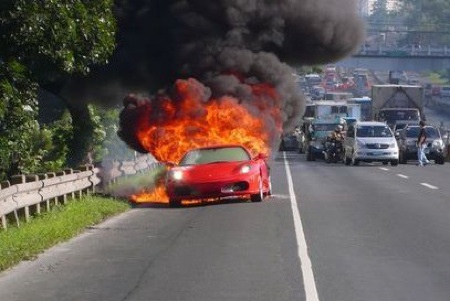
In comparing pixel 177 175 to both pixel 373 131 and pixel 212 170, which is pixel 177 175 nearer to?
pixel 212 170

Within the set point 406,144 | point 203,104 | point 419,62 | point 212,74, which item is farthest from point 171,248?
point 419,62

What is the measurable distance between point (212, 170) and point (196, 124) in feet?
15.3

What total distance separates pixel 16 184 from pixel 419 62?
95.6 meters

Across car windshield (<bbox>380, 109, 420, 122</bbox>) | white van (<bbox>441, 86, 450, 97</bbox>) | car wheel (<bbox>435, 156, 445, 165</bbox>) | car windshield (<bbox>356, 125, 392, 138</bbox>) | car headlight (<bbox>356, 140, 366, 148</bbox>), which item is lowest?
car wheel (<bbox>435, 156, 445, 165</bbox>)

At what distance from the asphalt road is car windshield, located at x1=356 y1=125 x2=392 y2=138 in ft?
70.6

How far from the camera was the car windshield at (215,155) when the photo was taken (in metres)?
22.6

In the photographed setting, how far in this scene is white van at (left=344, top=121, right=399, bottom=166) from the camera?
43219 mm

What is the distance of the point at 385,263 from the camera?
1252 centimetres

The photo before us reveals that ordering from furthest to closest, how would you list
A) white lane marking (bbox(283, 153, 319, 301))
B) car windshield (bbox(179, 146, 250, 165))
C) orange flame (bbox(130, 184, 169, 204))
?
orange flame (bbox(130, 184, 169, 204)) → car windshield (bbox(179, 146, 250, 165)) → white lane marking (bbox(283, 153, 319, 301))

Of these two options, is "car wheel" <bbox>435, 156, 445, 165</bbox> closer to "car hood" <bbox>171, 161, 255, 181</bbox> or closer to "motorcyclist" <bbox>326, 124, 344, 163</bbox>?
"motorcyclist" <bbox>326, 124, 344, 163</bbox>

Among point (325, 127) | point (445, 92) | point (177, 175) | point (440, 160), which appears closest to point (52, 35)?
point (177, 175)

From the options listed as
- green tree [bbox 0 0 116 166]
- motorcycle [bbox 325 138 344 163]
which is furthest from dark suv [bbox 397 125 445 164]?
green tree [bbox 0 0 116 166]

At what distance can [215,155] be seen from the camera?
22.8m

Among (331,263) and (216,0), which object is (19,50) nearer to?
(331,263)
